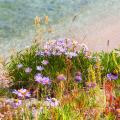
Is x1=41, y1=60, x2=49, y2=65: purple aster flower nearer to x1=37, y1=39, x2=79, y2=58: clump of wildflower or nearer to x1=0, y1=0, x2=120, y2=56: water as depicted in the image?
x1=37, y1=39, x2=79, y2=58: clump of wildflower

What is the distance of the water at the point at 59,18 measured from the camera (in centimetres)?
1441

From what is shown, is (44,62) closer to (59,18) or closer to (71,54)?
(71,54)

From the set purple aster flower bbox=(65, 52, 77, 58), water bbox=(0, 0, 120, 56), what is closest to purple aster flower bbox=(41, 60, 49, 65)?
purple aster flower bbox=(65, 52, 77, 58)

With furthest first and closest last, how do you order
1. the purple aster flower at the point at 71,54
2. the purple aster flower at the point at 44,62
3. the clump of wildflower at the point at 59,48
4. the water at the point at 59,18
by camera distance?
the water at the point at 59,18 < the clump of wildflower at the point at 59,48 < the purple aster flower at the point at 71,54 < the purple aster flower at the point at 44,62

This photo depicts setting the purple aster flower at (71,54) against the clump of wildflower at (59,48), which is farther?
the clump of wildflower at (59,48)

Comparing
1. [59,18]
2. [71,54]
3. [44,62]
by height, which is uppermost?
[59,18]

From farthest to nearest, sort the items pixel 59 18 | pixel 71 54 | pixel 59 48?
pixel 59 18 < pixel 59 48 < pixel 71 54

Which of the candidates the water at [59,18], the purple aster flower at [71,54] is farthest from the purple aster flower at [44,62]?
the water at [59,18]

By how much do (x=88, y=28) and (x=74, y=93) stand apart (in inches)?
368

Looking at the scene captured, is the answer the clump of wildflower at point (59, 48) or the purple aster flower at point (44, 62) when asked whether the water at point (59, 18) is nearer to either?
the clump of wildflower at point (59, 48)

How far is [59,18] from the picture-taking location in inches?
681

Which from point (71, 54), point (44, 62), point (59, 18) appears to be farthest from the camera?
point (59, 18)

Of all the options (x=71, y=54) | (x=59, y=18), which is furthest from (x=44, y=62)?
(x=59, y=18)

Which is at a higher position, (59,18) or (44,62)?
(59,18)
